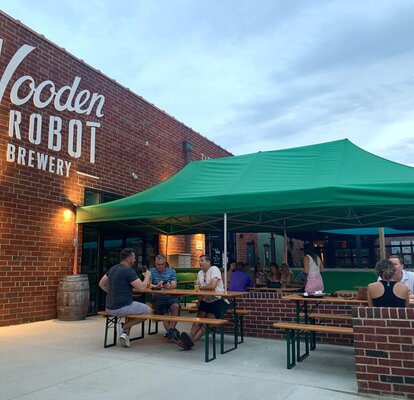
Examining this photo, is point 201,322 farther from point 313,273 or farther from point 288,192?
point 288,192

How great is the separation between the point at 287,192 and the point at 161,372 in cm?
323

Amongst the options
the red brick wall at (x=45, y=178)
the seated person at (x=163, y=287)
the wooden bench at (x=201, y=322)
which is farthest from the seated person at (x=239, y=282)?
the red brick wall at (x=45, y=178)

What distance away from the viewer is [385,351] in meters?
3.93

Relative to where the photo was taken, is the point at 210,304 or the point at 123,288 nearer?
the point at 123,288

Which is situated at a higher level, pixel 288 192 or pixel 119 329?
pixel 288 192

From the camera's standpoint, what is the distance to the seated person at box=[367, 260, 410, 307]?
4.21 meters

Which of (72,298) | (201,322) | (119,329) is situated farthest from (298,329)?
(72,298)

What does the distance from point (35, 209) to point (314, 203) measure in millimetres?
5759

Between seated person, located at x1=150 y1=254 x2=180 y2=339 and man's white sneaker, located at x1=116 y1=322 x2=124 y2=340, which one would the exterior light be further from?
man's white sneaker, located at x1=116 y1=322 x2=124 y2=340

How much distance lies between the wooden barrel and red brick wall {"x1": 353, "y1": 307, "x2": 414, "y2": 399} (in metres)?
6.23

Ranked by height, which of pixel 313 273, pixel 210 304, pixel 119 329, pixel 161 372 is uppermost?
pixel 313 273

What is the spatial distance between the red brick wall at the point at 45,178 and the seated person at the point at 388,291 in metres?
6.70

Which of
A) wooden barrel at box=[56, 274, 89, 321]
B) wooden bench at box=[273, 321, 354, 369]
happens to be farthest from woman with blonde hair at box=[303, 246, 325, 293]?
wooden barrel at box=[56, 274, 89, 321]

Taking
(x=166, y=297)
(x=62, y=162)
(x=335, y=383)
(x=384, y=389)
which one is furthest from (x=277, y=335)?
(x=62, y=162)
